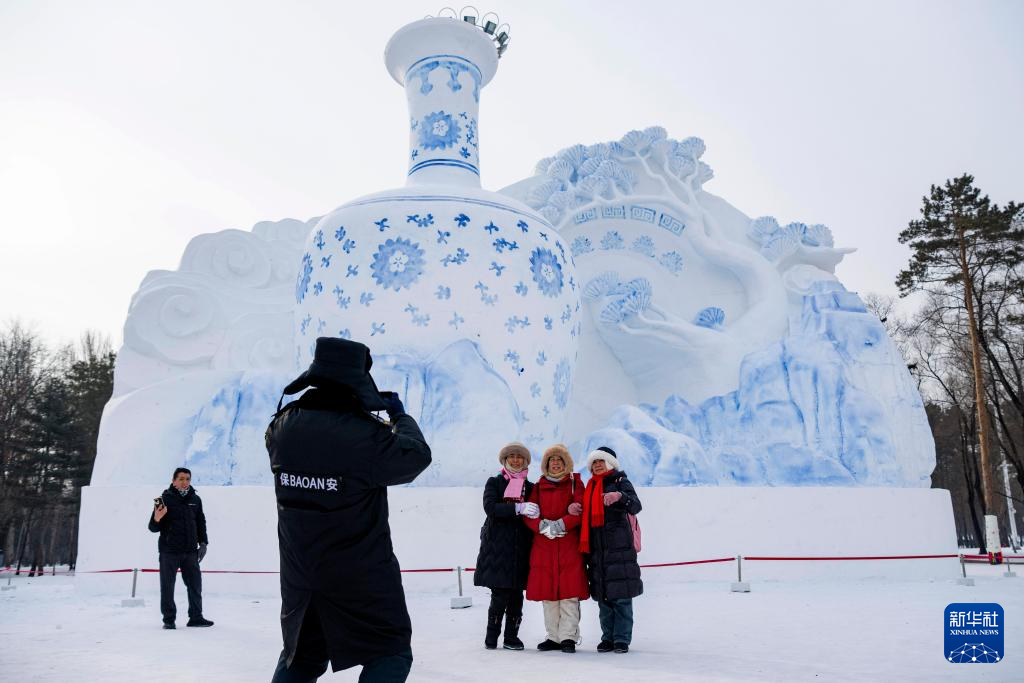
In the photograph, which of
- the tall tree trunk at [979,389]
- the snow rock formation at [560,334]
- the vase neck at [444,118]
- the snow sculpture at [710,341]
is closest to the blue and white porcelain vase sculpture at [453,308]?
the snow rock formation at [560,334]

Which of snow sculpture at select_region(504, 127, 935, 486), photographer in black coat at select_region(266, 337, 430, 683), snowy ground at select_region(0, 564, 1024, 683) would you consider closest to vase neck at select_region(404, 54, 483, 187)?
snow sculpture at select_region(504, 127, 935, 486)

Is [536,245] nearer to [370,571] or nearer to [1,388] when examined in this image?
[370,571]

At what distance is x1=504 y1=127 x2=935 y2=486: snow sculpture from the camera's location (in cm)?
846

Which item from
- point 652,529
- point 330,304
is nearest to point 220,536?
point 330,304

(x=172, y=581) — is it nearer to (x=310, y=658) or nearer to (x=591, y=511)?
(x=591, y=511)

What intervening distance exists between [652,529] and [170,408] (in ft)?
16.7

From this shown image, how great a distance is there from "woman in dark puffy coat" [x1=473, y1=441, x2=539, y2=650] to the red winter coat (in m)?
0.06

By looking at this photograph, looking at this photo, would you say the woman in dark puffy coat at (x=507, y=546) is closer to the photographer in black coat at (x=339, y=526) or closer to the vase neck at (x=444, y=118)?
the photographer in black coat at (x=339, y=526)

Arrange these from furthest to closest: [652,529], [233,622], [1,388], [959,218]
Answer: [1,388]
[959,218]
[652,529]
[233,622]

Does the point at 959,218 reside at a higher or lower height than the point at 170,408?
higher

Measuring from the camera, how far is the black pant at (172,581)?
14.7ft

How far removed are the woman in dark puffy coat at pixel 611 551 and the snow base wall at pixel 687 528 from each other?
286cm

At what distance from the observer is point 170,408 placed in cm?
847

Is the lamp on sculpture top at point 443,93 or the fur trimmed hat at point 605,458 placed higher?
the lamp on sculpture top at point 443,93
